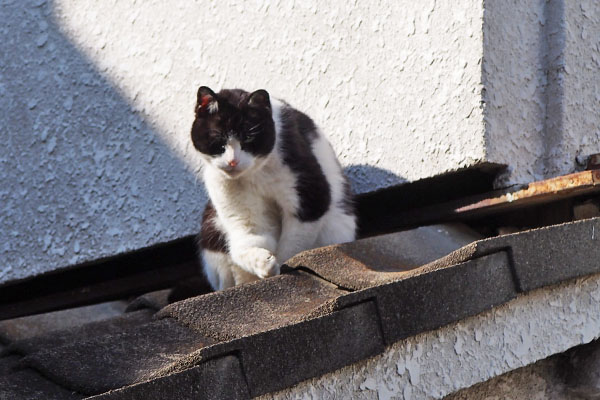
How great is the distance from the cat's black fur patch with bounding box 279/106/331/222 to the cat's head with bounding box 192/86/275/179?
0.05 m

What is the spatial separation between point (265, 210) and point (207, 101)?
34 cm

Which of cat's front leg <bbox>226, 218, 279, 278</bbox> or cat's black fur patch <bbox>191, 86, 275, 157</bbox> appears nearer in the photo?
cat's front leg <bbox>226, 218, 279, 278</bbox>

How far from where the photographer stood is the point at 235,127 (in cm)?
213

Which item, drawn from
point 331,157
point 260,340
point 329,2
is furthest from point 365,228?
point 260,340

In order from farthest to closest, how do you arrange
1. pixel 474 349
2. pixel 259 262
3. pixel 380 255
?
pixel 259 262 → pixel 380 255 → pixel 474 349

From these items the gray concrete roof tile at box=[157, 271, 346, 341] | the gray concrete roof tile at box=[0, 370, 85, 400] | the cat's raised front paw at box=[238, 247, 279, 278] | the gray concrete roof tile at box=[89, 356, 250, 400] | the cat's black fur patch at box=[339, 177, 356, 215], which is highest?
the cat's black fur patch at box=[339, 177, 356, 215]

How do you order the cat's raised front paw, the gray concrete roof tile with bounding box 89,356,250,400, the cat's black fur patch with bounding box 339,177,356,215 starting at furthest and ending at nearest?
the cat's black fur patch with bounding box 339,177,356,215 → the cat's raised front paw → the gray concrete roof tile with bounding box 89,356,250,400

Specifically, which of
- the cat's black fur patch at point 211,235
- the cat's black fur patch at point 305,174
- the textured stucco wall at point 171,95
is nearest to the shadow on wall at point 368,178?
the textured stucco wall at point 171,95

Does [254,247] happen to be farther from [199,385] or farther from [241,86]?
[199,385]

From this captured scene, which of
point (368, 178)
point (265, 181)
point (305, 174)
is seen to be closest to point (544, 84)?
point (368, 178)

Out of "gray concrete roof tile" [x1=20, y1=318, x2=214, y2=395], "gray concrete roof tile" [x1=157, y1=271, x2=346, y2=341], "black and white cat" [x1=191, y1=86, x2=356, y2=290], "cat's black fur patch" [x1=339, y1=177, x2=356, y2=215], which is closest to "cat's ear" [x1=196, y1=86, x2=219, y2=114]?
"black and white cat" [x1=191, y1=86, x2=356, y2=290]

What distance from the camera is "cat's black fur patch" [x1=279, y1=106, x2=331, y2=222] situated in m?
2.10

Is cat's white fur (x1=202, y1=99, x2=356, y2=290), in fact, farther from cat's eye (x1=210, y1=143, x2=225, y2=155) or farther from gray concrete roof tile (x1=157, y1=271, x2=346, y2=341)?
gray concrete roof tile (x1=157, y1=271, x2=346, y2=341)

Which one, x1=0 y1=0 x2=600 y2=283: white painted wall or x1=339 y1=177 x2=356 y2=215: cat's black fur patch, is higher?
x1=0 y1=0 x2=600 y2=283: white painted wall
